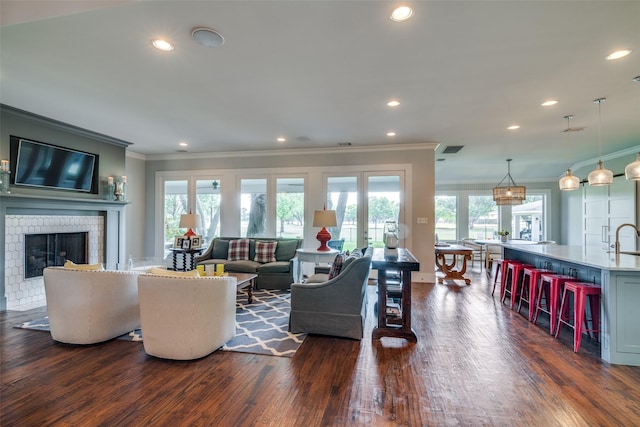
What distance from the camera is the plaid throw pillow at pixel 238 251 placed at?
5.61m

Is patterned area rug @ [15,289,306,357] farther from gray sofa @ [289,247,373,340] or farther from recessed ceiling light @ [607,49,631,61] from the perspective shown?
recessed ceiling light @ [607,49,631,61]

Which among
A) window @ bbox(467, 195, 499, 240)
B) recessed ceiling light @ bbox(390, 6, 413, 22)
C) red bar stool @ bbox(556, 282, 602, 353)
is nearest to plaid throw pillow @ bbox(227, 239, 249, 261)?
recessed ceiling light @ bbox(390, 6, 413, 22)

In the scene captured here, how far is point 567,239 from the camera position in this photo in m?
8.52

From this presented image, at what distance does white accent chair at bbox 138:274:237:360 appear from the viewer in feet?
8.19

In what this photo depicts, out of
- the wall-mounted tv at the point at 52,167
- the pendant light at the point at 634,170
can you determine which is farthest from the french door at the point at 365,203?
the wall-mounted tv at the point at 52,167

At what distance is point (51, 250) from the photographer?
4.64 metres

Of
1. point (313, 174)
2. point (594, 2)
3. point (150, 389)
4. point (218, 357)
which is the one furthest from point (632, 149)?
point (150, 389)

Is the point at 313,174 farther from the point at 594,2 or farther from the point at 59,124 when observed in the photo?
the point at 594,2

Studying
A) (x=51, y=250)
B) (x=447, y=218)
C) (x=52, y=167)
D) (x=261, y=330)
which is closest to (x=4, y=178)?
(x=52, y=167)

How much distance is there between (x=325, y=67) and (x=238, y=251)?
3868 mm

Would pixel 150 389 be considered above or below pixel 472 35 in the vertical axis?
below

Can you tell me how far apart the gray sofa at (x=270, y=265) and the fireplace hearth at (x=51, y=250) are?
1888 mm

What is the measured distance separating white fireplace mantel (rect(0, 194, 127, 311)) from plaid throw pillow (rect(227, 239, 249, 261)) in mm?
2133

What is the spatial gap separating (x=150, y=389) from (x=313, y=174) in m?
4.85
